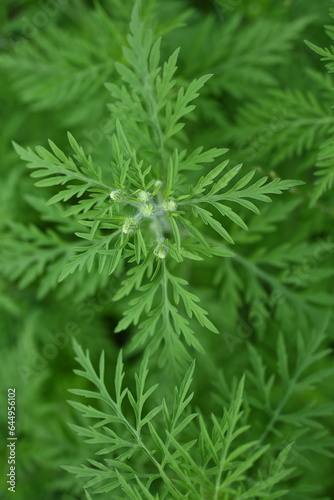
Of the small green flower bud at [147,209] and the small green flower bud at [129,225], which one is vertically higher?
the small green flower bud at [147,209]

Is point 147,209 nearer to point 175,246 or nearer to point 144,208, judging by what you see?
point 144,208

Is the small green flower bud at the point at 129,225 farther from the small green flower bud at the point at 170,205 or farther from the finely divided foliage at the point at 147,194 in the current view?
the small green flower bud at the point at 170,205

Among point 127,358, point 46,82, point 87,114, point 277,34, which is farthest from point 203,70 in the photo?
point 127,358

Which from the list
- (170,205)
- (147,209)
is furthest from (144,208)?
(170,205)

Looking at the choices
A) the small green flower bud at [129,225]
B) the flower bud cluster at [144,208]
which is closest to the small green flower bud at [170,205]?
the flower bud cluster at [144,208]

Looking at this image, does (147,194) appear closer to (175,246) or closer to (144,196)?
(144,196)

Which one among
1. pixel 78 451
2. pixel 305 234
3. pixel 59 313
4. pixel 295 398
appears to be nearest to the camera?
pixel 78 451

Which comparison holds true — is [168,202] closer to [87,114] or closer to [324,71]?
[87,114]

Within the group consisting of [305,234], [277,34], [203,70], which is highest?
[277,34]

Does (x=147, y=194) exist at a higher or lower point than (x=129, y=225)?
higher
